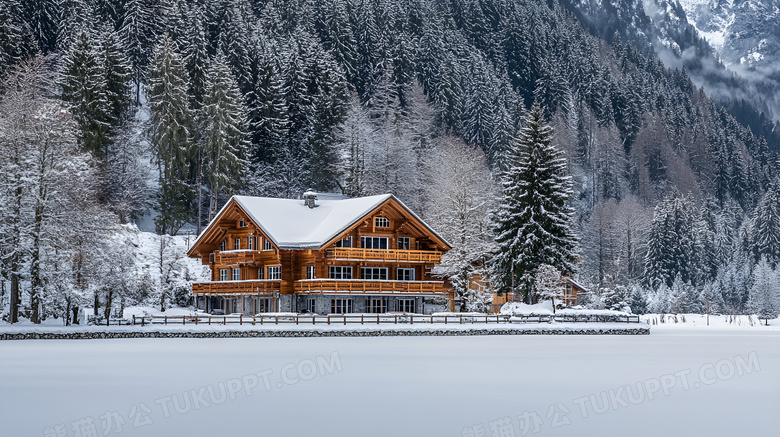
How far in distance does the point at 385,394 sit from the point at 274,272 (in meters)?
44.8

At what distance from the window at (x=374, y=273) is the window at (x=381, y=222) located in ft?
10.6

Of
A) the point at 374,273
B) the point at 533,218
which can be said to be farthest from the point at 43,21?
the point at 533,218

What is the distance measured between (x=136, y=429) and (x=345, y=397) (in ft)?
17.1

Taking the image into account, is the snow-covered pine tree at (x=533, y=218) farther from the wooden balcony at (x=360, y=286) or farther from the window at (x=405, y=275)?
the window at (x=405, y=275)

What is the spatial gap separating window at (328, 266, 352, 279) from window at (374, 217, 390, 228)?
3983mm

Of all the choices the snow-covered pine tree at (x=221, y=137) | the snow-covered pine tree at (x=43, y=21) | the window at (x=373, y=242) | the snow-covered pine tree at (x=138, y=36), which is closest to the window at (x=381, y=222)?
the window at (x=373, y=242)

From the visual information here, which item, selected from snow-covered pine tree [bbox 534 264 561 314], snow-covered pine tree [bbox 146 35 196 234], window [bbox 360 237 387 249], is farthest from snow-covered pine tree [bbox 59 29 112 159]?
snow-covered pine tree [bbox 534 264 561 314]

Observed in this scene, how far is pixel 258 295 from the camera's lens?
6097cm

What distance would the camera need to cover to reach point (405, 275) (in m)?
65.2

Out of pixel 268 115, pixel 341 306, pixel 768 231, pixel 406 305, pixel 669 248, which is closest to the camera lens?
pixel 341 306

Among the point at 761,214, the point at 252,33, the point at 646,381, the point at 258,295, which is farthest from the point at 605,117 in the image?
the point at 646,381

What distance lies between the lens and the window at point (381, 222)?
209 ft

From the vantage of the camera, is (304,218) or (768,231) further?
(768,231)

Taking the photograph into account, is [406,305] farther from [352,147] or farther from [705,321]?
[352,147]
